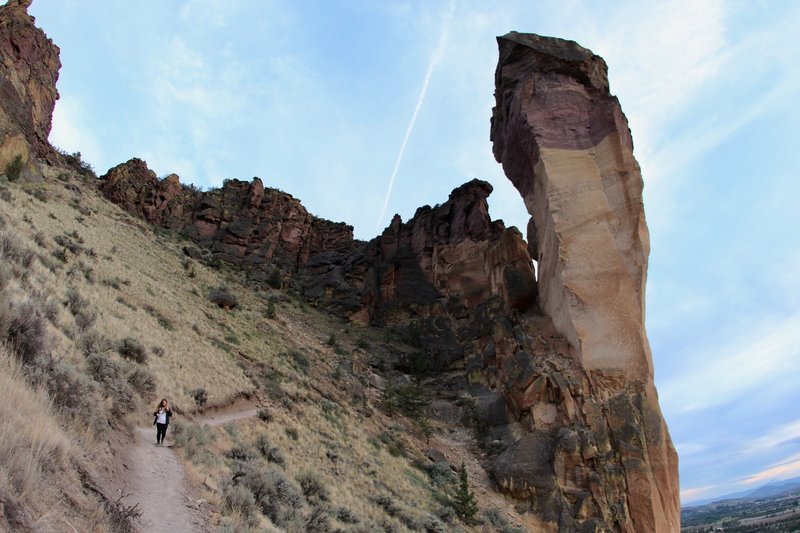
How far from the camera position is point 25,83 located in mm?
36594

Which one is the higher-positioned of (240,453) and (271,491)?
(240,453)

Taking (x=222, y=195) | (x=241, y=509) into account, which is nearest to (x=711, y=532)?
(x=222, y=195)

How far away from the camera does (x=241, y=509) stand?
8.27m

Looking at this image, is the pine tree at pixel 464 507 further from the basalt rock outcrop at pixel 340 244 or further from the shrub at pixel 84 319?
the basalt rock outcrop at pixel 340 244

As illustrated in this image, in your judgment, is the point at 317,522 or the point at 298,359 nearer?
the point at 317,522

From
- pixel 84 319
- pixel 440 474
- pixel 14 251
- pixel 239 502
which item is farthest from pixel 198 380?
pixel 440 474

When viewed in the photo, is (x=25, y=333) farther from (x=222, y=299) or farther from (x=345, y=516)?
(x=222, y=299)

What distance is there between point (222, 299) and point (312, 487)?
2117 centimetres

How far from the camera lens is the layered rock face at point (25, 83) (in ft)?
104

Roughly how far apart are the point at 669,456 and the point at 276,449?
2208 centimetres

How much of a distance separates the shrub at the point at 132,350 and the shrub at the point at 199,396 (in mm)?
1708

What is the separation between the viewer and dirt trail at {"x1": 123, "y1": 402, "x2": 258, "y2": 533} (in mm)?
6371

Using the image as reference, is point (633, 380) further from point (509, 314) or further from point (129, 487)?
point (129, 487)

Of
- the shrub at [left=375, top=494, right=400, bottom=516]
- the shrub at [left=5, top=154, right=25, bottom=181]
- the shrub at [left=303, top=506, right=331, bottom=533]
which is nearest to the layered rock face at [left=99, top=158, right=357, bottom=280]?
the shrub at [left=5, top=154, right=25, bottom=181]
